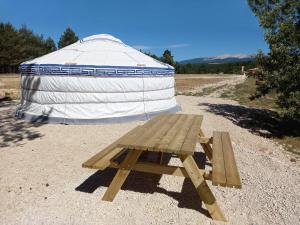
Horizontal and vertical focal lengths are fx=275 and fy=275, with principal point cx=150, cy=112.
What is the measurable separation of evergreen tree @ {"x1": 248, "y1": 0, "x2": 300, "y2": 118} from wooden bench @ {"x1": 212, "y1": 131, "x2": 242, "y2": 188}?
386 centimetres

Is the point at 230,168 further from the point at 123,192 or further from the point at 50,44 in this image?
the point at 50,44

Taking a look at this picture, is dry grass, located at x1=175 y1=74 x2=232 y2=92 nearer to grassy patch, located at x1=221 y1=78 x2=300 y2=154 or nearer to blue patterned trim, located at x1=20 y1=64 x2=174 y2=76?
grassy patch, located at x1=221 y1=78 x2=300 y2=154

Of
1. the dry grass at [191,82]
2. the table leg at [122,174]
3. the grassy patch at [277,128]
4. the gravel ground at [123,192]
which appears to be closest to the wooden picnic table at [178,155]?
the table leg at [122,174]

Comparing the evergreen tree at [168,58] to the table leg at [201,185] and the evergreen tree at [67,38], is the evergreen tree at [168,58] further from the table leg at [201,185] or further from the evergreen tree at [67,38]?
the table leg at [201,185]

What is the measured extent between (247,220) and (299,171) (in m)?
2.29

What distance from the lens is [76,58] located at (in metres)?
8.58

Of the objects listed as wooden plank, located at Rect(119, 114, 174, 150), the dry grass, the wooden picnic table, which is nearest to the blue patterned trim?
wooden plank, located at Rect(119, 114, 174, 150)

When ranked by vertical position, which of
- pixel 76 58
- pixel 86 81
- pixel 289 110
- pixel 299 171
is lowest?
pixel 299 171

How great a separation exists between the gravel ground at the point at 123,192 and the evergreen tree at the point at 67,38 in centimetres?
5846

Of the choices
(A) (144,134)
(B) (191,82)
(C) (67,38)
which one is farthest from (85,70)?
(C) (67,38)

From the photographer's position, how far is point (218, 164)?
354cm

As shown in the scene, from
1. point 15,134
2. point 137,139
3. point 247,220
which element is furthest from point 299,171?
point 15,134

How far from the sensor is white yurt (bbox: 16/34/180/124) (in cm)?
820

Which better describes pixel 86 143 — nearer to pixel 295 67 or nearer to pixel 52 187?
pixel 52 187
